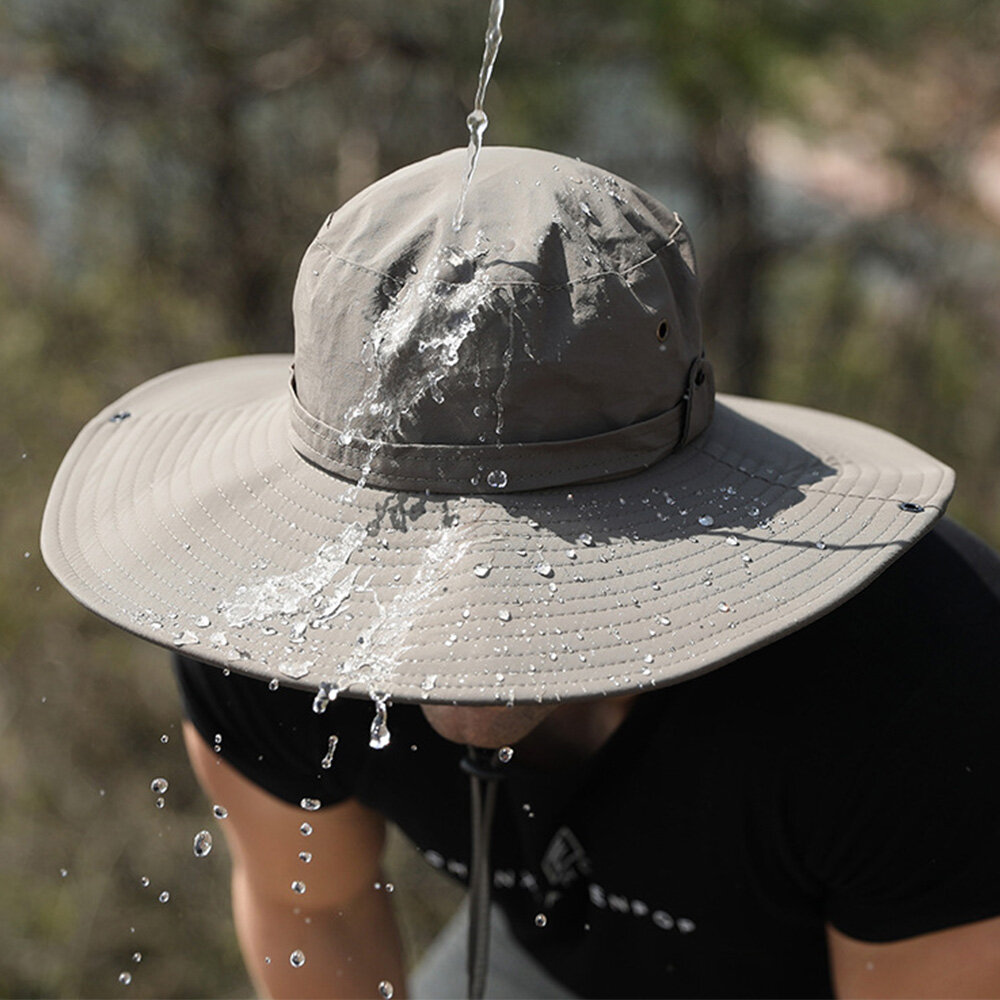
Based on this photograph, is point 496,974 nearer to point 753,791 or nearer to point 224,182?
point 753,791

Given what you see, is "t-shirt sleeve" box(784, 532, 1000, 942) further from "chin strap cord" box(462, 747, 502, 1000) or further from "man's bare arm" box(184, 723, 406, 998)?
"man's bare arm" box(184, 723, 406, 998)

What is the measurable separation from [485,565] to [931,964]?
2.37 feet

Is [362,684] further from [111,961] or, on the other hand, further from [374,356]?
[111,961]

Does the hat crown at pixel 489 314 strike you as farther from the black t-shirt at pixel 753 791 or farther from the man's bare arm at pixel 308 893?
the man's bare arm at pixel 308 893

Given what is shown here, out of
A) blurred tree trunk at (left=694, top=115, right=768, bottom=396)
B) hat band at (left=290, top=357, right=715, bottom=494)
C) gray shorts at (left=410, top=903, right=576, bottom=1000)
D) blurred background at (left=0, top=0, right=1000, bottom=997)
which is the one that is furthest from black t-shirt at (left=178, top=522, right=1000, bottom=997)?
blurred tree trunk at (left=694, top=115, right=768, bottom=396)

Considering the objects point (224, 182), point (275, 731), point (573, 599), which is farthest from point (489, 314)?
point (224, 182)

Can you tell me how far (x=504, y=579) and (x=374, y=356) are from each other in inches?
9.0

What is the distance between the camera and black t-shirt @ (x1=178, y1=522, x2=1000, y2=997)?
1181 millimetres

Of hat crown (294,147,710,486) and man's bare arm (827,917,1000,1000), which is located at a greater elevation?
hat crown (294,147,710,486)

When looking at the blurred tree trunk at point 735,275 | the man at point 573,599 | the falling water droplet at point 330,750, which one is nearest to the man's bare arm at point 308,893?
the man at point 573,599

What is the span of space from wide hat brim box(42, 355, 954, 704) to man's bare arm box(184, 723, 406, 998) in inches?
23.3

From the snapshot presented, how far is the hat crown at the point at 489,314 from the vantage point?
3.22 ft

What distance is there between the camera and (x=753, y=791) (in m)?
1.25

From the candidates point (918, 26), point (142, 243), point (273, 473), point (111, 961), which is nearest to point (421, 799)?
point (273, 473)
